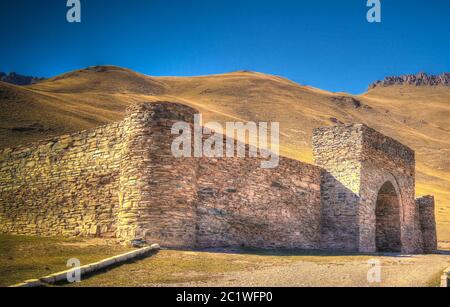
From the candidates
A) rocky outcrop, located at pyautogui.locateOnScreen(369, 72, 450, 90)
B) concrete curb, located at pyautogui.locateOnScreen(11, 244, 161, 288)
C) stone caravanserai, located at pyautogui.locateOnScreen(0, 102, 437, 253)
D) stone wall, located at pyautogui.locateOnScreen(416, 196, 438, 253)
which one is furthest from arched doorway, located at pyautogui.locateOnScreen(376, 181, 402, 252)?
rocky outcrop, located at pyautogui.locateOnScreen(369, 72, 450, 90)

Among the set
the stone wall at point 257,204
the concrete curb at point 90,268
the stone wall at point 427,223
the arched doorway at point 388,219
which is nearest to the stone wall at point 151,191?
the stone wall at point 257,204

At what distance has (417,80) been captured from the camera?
190 meters

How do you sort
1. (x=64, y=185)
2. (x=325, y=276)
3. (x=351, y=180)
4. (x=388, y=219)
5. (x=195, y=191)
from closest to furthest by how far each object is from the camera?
(x=325, y=276), (x=195, y=191), (x=64, y=185), (x=351, y=180), (x=388, y=219)

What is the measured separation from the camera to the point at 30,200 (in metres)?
17.9

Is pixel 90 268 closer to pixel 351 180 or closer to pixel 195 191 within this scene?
pixel 195 191

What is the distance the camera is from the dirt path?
29.8ft

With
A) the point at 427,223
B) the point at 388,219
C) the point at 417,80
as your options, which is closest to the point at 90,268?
the point at 388,219

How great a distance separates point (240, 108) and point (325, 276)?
264 ft

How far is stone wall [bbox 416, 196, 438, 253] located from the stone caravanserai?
7.74 ft

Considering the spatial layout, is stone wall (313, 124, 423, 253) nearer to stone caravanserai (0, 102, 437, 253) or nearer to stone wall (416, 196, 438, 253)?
stone caravanserai (0, 102, 437, 253)

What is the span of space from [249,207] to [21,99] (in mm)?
37239

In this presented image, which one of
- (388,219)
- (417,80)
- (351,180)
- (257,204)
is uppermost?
(417,80)
